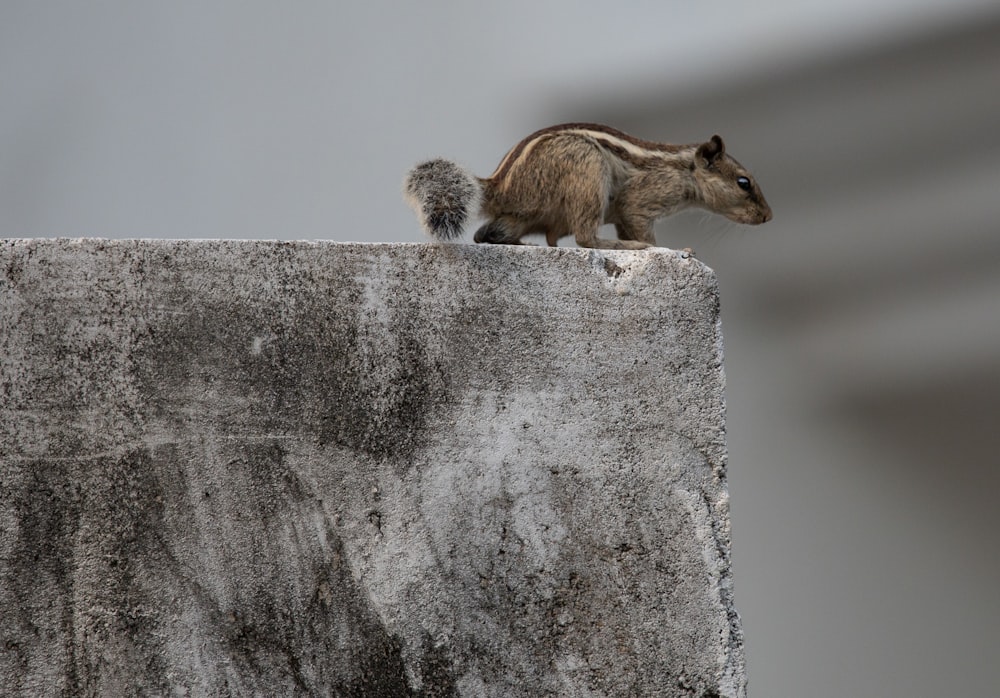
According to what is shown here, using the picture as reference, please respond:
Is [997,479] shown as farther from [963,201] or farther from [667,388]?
[667,388]

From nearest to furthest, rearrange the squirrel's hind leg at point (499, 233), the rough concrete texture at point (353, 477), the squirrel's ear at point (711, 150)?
1. the rough concrete texture at point (353, 477)
2. the squirrel's hind leg at point (499, 233)
3. the squirrel's ear at point (711, 150)

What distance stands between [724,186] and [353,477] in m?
1.39

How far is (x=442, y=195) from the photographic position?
2.44 meters

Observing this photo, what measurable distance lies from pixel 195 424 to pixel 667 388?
98 centimetres

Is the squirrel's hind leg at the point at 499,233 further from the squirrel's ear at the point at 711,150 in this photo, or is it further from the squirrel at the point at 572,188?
the squirrel's ear at the point at 711,150

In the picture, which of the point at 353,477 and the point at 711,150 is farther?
the point at 711,150

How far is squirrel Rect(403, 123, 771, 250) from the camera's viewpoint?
98.1 inches

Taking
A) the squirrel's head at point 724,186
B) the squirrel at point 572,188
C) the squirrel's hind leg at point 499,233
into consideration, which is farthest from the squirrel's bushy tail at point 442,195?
the squirrel's head at point 724,186

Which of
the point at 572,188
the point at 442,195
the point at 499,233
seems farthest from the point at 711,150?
the point at 442,195

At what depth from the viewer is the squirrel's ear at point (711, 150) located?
119 inches

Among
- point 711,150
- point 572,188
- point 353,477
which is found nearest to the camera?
point 353,477

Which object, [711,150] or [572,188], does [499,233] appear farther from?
[711,150]

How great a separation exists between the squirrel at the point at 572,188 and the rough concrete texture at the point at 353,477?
8.7 inches

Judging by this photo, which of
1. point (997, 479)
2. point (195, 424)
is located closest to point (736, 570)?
point (997, 479)
